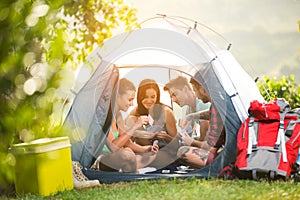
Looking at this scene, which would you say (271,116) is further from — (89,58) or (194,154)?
(89,58)

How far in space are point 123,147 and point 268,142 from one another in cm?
112

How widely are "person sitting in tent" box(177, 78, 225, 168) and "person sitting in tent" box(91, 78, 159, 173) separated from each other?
0.25 meters

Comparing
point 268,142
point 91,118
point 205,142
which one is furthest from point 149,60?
point 268,142

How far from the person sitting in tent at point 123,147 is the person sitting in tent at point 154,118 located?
0.06m

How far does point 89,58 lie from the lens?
13.5 feet

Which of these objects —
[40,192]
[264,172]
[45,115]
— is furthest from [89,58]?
[45,115]

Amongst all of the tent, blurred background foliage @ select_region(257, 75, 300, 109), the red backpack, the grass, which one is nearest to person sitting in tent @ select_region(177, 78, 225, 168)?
the tent

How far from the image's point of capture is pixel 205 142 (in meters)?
4.03

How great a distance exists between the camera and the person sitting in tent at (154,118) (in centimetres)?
430

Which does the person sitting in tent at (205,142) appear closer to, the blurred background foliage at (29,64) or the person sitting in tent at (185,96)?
the person sitting in tent at (185,96)

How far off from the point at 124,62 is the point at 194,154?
95 centimetres

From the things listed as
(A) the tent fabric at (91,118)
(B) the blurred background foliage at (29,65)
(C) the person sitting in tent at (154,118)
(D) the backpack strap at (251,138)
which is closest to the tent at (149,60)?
(A) the tent fabric at (91,118)

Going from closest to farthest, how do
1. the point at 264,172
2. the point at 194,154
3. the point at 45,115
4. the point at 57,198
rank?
the point at 45,115
the point at 57,198
the point at 264,172
the point at 194,154

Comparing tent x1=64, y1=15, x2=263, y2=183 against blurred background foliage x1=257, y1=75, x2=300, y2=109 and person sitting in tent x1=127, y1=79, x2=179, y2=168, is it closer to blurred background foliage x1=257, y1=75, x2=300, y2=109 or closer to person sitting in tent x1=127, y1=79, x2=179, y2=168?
person sitting in tent x1=127, y1=79, x2=179, y2=168
